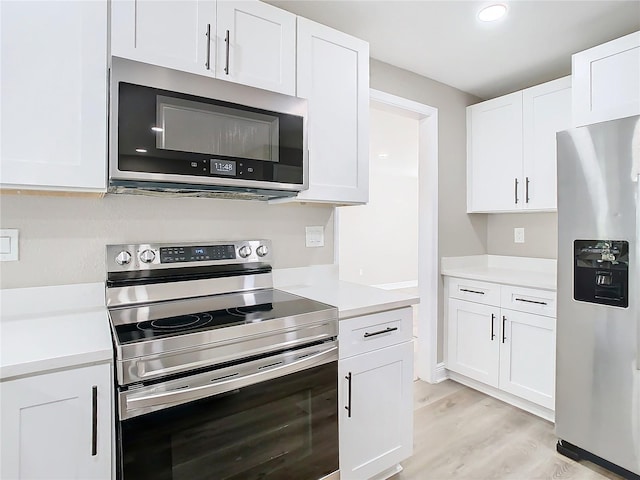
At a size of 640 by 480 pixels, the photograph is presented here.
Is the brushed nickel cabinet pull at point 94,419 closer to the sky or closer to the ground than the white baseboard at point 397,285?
closer to the sky

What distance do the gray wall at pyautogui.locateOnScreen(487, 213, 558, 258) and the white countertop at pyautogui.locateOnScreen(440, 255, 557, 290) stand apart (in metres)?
0.06

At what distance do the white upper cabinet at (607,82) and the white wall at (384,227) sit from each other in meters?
3.55

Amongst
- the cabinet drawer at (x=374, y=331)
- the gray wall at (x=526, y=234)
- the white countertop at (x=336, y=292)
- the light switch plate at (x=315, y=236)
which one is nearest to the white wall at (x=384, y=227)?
the gray wall at (x=526, y=234)

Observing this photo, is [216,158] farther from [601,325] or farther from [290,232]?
[601,325]

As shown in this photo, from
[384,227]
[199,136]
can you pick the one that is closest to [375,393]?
[199,136]

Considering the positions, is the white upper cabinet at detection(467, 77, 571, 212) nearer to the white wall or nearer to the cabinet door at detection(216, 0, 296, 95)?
the cabinet door at detection(216, 0, 296, 95)

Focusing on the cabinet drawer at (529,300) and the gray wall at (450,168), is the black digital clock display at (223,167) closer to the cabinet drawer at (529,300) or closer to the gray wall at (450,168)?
the gray wall at (450,168)

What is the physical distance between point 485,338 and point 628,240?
120 centimetres

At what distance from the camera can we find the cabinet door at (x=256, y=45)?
1533 millimetres

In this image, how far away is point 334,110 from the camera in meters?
1.85

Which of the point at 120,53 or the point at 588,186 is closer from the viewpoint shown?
the point at 120,53

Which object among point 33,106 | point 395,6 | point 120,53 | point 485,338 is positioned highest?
point 395,6

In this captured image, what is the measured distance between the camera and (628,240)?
1.71 metres

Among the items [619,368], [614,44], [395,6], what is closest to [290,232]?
[395,6]
